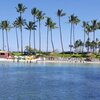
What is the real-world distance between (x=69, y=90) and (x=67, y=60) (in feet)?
421

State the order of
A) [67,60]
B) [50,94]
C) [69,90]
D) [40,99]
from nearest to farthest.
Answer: [40,99], [50,94], [69,90], [67,60]

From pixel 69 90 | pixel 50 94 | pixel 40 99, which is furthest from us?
pixel 69 90

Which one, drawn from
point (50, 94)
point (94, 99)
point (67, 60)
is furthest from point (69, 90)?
point (67, 60)

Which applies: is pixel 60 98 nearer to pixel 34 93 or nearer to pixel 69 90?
pixel 34 93

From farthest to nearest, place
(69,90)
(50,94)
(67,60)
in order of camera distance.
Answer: (67,60), (69,90), (50,94)

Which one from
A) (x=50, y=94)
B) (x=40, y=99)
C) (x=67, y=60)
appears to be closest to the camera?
(x=40, y=99)

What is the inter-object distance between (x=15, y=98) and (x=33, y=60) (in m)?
139

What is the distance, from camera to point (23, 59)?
632ft

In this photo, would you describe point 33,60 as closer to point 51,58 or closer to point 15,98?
point 51,58

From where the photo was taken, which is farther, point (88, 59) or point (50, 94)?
point (88, 59)

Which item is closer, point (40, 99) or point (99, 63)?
point (40, 99)

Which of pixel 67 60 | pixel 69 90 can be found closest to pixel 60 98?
A: pixel 69 90

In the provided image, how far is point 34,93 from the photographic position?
5903 cm

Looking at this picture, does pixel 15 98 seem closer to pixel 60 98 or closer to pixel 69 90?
pixel 60 98
